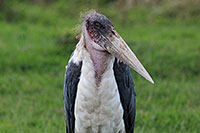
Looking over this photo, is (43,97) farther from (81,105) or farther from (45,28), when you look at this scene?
(45,28)

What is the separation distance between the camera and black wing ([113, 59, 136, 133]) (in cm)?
314

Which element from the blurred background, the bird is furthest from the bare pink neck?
the blurred background

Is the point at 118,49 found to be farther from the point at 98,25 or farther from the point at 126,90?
the point at 126,90

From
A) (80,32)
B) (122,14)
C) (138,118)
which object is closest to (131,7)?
(122,14)

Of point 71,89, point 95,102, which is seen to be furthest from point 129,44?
point 95,102

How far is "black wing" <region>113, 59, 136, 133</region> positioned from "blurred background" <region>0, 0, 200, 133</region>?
48 cm

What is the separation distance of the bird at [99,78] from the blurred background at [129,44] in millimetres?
276

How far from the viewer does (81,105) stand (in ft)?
9.98

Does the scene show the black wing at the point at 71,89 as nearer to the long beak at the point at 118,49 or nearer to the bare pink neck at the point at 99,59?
the bare pink neck at the point at 99,59

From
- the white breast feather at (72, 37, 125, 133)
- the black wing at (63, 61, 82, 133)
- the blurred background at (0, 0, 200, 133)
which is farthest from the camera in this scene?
the blurred background at (0, 0, 200, 133)

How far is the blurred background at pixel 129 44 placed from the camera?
465 centimetres

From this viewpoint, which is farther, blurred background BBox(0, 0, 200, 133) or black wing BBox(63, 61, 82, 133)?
blurred background BBox(0, 0, 200, 133)

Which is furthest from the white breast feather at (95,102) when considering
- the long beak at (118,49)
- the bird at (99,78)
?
the long beak at (118,49)

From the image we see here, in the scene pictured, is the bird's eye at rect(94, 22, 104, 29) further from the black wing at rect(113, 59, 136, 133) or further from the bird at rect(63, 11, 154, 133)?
the black wing at rect(113, 59, 136, 133)
